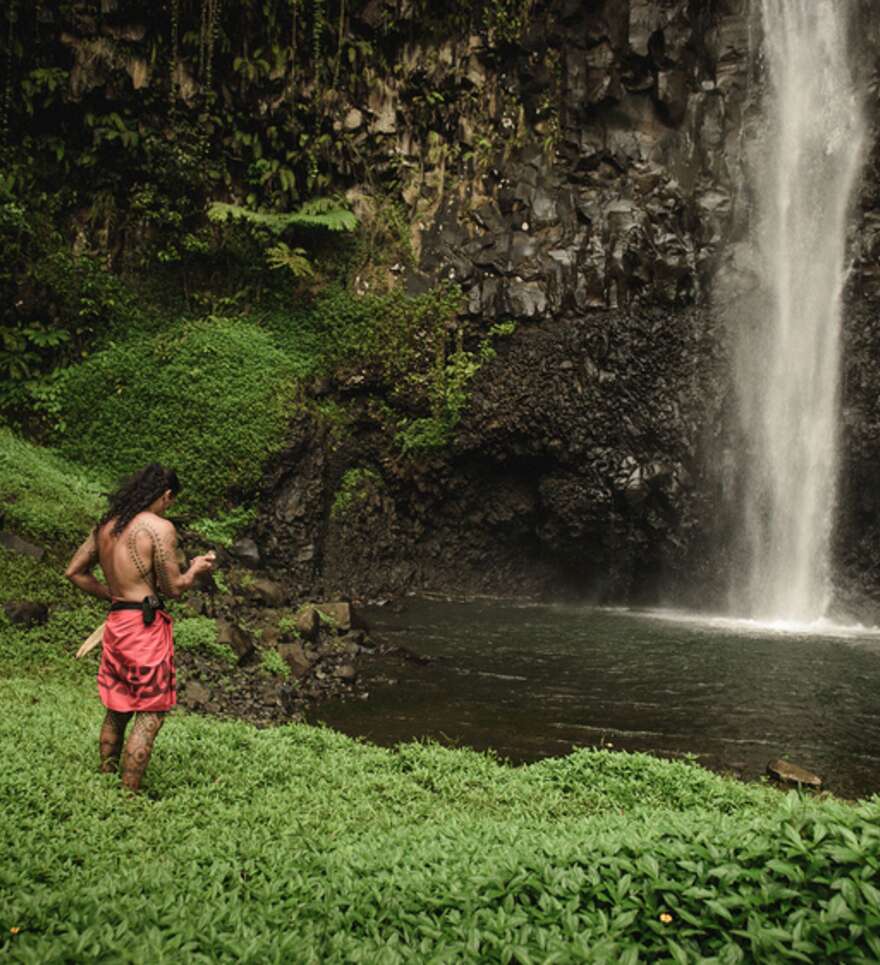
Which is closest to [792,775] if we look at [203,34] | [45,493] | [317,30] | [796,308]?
[45,493]

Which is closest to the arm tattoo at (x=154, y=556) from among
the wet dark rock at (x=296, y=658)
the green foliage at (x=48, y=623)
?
the green foliage at (x=48, y=623)

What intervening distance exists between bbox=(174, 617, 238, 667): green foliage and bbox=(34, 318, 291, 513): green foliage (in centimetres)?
613

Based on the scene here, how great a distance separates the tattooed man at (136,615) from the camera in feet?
16.4

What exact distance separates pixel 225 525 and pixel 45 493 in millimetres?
3371

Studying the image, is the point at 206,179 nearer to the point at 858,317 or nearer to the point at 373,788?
the point at 858,317

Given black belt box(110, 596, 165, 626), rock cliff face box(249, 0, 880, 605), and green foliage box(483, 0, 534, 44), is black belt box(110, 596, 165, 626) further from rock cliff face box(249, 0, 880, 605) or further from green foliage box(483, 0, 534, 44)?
green foliage box(483, 0, 534, 44)

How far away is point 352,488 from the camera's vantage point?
58.0 feet

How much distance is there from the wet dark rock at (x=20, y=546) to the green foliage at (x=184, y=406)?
481 centimetres

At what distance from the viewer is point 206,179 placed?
1820 centimetres

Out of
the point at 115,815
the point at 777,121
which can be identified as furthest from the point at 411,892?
the point at 777,121

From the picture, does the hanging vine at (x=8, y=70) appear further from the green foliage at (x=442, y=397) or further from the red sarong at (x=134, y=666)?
the red sarong at (x=134, y=666)

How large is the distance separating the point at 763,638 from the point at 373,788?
9.17 metres

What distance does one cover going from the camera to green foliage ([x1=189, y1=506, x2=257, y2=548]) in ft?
48.5

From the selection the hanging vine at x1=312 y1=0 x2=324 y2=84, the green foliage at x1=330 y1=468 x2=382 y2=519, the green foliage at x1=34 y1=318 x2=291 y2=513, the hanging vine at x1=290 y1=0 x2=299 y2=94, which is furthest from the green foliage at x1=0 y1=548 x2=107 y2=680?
the hanging vine at x1=312 y1=0 x2=324 y2=84
